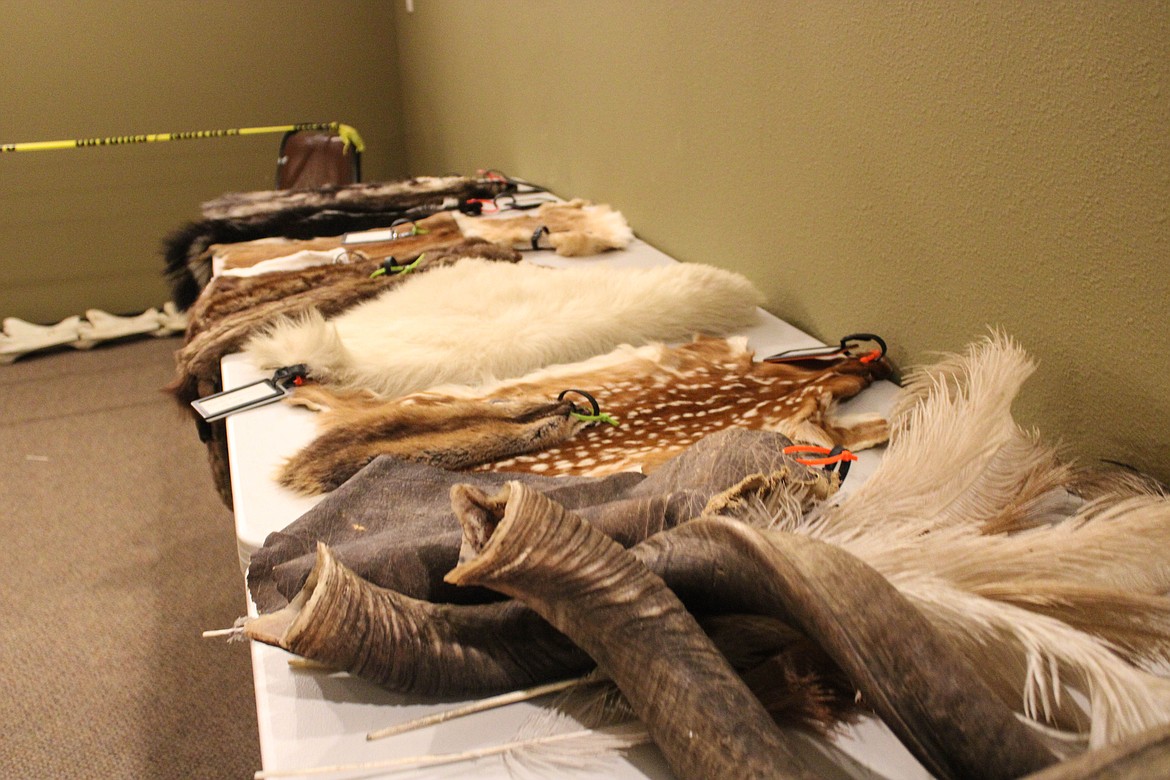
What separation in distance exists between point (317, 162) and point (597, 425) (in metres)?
2.59

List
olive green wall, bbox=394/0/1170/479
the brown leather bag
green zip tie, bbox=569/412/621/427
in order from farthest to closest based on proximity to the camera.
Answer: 1. the brown leather bag
2. green zip tie, bbox=569/412/621/427
3. olive green wall, bbox=394/0/1170/479

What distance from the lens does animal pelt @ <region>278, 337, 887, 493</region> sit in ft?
3.27

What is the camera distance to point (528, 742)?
1.95 ft

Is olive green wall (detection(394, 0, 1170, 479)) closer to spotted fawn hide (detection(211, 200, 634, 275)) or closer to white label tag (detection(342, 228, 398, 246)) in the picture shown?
spotted fawn hide (detection(211, 200, 634, 275))

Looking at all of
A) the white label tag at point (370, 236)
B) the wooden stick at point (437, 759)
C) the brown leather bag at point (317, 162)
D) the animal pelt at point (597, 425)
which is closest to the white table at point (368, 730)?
the wooden stick at point (437, 759)

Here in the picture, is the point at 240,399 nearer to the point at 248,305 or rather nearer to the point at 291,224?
the point at 248,305

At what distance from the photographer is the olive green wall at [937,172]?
85 centimetres

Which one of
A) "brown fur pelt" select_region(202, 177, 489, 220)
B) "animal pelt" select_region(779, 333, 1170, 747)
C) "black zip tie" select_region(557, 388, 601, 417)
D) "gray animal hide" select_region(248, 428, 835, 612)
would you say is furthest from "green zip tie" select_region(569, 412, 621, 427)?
"brown fur pelt" select_region(202, 177, 489, 220)

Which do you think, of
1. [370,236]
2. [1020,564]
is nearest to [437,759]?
[1020,564]

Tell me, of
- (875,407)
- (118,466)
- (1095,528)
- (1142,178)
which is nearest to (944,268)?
(875,407)

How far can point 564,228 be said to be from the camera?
2.15 meters

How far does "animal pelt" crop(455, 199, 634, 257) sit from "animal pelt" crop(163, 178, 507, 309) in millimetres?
194

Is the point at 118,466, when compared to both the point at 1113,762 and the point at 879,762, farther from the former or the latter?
the point at 1113,762

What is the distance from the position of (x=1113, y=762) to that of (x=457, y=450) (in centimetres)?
73
